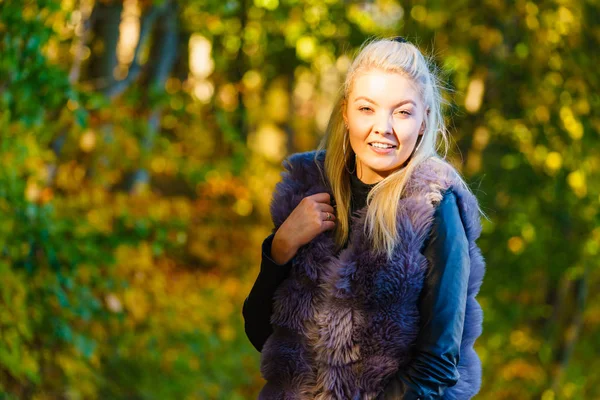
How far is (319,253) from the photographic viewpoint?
2.50 meters

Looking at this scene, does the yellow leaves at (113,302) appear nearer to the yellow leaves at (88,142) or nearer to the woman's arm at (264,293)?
the yellow leaves at (88,142)

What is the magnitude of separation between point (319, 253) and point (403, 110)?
426mm

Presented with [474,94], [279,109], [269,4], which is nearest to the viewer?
[269,4]

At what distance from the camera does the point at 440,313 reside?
7.33ft

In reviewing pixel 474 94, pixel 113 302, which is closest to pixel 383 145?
pixel 113 302

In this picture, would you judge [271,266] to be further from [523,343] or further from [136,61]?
[523,343]

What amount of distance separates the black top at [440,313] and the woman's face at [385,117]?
179 mm

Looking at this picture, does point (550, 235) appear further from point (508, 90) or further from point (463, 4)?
point (463, 4)

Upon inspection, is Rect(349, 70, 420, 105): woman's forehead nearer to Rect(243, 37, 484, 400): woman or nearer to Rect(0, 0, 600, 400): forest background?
Rect(243, 37, 484, 400): woman

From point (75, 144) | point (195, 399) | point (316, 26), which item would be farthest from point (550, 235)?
point (75, 144)

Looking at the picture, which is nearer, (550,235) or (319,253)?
(319,253)

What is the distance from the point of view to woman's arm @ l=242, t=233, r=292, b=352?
2.56m

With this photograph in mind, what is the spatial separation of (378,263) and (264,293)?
37 cm

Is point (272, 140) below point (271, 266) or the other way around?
below
